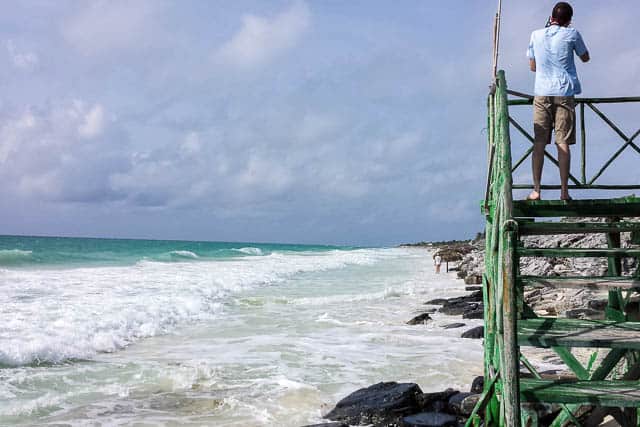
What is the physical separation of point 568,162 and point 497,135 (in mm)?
1419

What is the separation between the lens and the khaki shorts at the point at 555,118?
490 centimetres

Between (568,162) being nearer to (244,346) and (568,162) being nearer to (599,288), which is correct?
(599,288)

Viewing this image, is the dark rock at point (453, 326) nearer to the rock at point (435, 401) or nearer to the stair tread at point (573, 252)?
the rock at point (435, 401)

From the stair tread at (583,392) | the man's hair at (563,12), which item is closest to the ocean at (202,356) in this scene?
the stair tread at (583,392)


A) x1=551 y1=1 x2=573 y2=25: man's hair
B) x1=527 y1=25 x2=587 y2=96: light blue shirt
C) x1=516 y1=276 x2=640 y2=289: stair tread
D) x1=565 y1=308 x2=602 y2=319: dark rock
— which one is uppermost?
x1=551 y1=1 x2=573 y2=25: man's hair

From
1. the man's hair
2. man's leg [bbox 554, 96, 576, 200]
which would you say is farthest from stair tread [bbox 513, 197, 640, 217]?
the man's hair

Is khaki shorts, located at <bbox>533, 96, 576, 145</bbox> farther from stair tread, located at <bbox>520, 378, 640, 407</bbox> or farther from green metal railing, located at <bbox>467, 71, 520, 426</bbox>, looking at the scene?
stair tread, located at <bbox>520, 378, 640, 407</bbox>

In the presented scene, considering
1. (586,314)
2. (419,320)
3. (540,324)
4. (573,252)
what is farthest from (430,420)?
(419,320)

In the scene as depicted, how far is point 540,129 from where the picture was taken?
5000 mm

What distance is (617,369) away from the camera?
6.07 meters

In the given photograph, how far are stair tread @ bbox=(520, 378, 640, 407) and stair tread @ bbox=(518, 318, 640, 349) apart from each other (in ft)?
0.90

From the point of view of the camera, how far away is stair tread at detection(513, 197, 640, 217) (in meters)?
4.79

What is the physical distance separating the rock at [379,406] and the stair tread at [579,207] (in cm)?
269

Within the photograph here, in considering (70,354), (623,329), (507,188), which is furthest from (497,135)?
(70,354)
